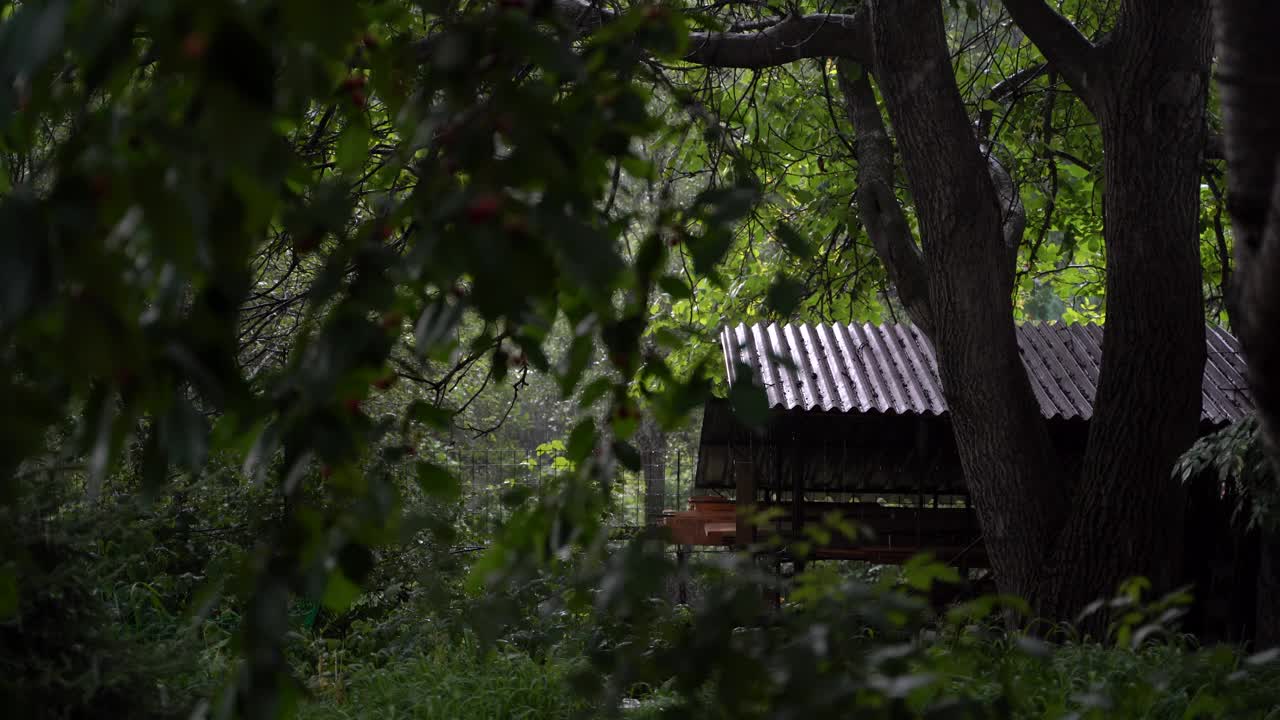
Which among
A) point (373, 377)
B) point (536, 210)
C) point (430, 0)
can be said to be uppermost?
point (430, 0)

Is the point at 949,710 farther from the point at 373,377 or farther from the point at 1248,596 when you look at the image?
the point at 1248,596

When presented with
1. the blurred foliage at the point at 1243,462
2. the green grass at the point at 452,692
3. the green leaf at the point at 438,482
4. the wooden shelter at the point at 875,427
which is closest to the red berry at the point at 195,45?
the green leaf at the point at 438,482

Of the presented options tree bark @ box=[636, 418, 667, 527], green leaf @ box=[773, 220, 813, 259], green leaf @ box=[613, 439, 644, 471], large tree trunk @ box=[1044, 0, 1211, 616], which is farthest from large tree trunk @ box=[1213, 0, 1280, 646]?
tree bark @ box=[636, 418, 667, 527]

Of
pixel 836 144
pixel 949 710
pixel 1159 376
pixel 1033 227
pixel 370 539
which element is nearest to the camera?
pixel 370 539

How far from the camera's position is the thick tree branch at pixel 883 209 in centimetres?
582

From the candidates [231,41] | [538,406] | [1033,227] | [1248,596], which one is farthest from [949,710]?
[538,406]

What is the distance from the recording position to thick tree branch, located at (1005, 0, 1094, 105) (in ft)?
16.3

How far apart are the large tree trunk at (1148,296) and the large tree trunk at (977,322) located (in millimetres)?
324

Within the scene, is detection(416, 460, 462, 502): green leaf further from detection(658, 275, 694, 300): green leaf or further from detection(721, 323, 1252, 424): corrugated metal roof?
detection(721, 323, 1252, 424): corrugated metal roof

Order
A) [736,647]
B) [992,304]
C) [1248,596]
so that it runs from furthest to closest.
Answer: [1248,596] < [992,304] < [736,647]

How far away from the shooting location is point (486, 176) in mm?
1211

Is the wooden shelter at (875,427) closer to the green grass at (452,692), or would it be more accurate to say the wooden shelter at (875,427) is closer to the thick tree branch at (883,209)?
the thick tree branch at (883,209)

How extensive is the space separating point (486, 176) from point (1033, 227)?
10035 mm

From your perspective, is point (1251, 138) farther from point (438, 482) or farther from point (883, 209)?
point (883, 209)
